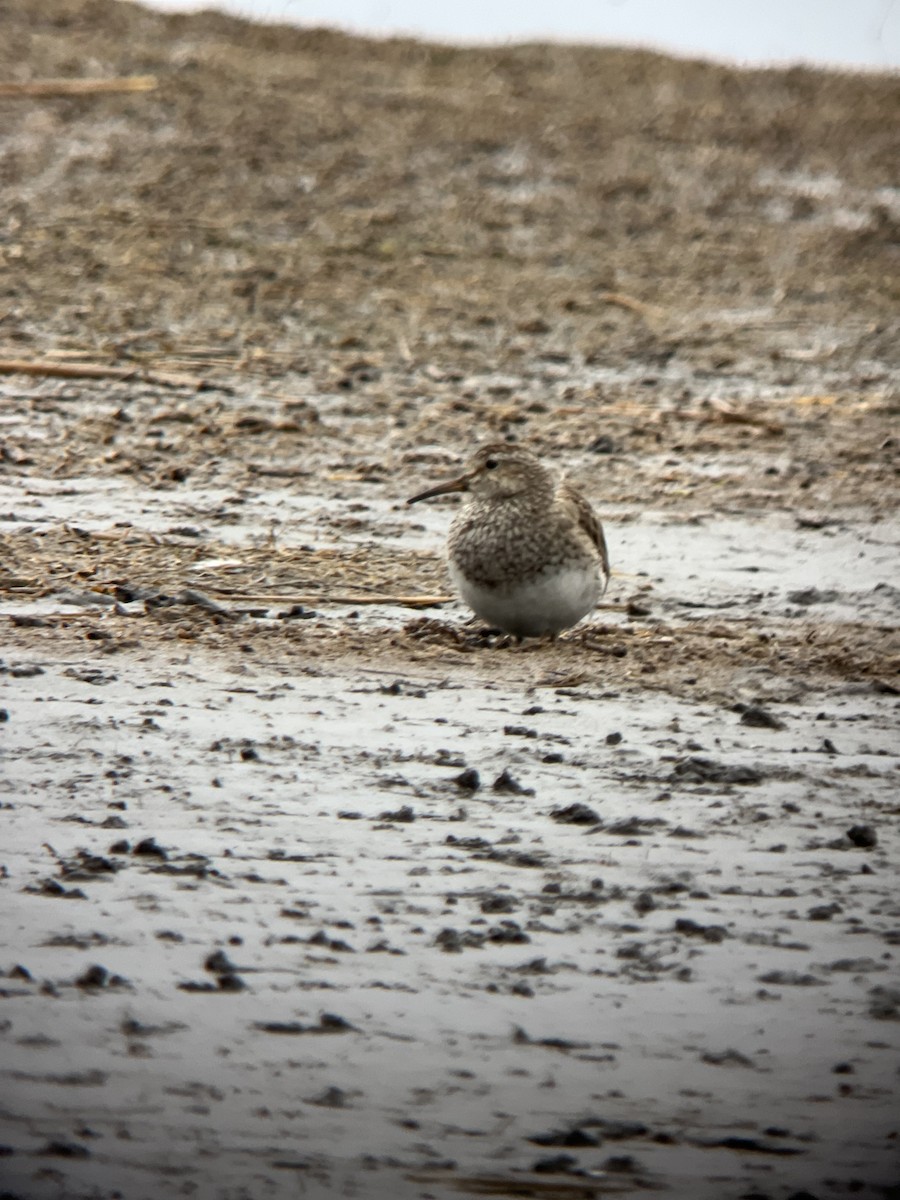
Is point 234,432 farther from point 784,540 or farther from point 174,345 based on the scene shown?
point 784,540

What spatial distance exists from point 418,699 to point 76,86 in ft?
43.8

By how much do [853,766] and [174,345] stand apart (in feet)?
27.1

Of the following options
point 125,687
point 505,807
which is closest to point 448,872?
point 505,807

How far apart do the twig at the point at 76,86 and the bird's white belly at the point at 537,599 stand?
12.2 metres

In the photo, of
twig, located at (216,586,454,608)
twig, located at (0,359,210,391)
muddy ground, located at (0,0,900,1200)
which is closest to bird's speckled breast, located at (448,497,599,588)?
muddy ground, located at (0,0,900,1200)

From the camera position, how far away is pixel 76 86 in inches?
744

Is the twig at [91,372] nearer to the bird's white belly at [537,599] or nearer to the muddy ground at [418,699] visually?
the muddy ground at [418,699]

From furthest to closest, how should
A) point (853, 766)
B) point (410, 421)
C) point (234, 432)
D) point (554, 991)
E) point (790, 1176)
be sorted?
point (410, 421) → point (234, 432) → point (853, 766) → point (554, 991) → point (790, 1176)

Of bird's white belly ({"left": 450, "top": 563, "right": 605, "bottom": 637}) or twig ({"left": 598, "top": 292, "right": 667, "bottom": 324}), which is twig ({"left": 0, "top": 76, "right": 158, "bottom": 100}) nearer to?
twig ({"left": 598, "top": 292, "right": 667, "bottom": 324})

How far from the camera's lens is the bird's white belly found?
776cm

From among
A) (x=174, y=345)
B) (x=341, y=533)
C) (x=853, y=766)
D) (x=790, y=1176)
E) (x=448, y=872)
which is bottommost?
(x=790, y=1176)

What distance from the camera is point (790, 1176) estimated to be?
12.7 ft

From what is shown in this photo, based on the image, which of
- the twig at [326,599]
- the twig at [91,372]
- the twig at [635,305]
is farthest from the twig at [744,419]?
the twig at [326,599]

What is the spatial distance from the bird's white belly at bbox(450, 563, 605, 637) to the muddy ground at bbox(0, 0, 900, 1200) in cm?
17
